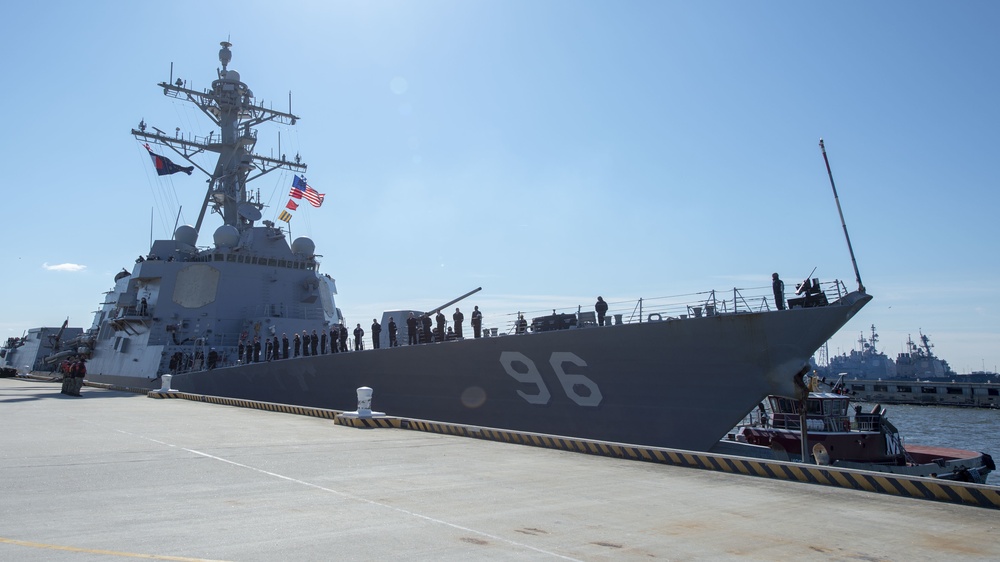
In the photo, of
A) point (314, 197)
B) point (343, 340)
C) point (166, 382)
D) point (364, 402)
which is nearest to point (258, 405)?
point (343, 340)

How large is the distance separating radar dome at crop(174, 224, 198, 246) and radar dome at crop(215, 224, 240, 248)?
103 inches

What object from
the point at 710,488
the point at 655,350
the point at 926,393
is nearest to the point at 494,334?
the point at 655,350

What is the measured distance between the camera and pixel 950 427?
94.5 ft

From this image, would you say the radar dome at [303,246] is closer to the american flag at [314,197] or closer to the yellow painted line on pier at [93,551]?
the american flag at [314,197]

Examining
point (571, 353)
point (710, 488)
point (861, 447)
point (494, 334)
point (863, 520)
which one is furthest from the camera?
point (861, 447)

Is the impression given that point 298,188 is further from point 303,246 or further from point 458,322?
point 458,322

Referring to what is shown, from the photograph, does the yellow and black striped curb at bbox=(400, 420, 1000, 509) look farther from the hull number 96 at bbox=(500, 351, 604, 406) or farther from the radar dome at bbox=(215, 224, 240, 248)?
the radar dome at bbox=(215, 224, 240, 248)

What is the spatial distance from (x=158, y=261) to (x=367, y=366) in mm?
11095

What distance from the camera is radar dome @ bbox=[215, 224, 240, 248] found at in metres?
20.9

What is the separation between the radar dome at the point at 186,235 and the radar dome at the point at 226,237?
2623 mm

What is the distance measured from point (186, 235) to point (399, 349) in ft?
46.0

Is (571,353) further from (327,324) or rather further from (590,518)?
(327,324)

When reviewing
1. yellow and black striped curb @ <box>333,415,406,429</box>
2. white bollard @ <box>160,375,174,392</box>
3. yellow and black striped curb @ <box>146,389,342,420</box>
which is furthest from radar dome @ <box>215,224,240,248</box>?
yellow and black striped curb @ <box>333,415,406,429</box>

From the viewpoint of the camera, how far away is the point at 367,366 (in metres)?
13.6
